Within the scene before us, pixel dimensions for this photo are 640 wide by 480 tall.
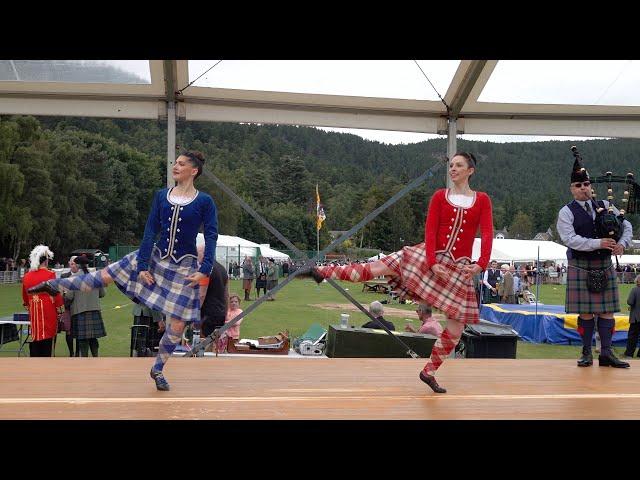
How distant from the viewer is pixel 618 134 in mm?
8172

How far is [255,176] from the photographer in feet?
69.5

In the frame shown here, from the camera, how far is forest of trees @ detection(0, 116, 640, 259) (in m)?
11.6

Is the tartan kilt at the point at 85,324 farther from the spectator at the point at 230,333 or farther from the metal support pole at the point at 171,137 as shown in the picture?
the metal support pole at the point at 171,137

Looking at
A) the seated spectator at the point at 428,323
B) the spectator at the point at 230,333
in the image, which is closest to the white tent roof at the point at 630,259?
the seated spectator at the point at 428,323

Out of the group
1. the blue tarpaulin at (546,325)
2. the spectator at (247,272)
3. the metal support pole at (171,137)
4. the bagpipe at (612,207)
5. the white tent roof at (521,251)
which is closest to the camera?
the bagpipe at (612,207)

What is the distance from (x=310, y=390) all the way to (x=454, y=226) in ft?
5.82

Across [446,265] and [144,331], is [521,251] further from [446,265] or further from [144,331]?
[446,265]

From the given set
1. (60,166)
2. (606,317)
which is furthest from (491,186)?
(60,166)

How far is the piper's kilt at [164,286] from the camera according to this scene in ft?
16.9

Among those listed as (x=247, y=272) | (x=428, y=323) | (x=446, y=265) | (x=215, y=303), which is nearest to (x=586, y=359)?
(x=428, y=323)

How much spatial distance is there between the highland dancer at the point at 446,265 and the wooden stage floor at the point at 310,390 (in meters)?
0.59

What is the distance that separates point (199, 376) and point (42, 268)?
2251mm
